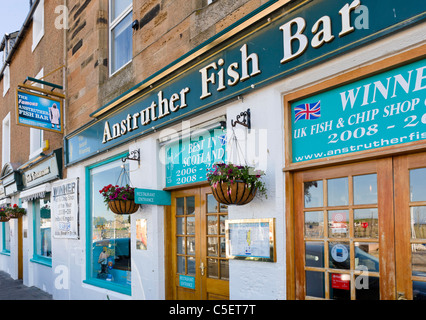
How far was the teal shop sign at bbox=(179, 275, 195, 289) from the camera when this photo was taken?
5672mm

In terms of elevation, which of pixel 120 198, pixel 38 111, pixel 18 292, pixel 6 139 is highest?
pixel 6 139

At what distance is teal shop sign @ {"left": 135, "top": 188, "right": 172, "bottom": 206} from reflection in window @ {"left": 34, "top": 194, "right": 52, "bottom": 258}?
20.8 ft

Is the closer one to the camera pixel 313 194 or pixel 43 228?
pixel 313 194

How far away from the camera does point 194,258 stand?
18.8ft

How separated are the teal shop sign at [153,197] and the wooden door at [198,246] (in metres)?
0.11

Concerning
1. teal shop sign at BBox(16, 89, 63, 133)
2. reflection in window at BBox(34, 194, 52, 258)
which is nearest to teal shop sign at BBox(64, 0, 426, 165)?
teal shop sign at BBox(16, 89, 63, 133)

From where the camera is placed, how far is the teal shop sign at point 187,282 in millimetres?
5672

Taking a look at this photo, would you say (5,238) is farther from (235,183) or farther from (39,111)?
(235,183)

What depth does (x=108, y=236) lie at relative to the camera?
781 cm

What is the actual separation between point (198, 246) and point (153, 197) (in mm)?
999

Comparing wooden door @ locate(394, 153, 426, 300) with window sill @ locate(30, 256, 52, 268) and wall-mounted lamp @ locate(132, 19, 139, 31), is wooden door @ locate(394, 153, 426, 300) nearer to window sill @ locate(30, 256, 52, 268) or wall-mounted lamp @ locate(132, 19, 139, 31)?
wall-mounted lamp @ locate(132, 19, 139, 31)

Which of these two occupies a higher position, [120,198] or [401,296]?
[120,198]

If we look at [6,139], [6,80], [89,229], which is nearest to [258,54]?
[89,229]

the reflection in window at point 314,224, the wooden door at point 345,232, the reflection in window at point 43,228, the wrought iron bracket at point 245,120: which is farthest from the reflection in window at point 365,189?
the reflection in window at point 43,228
